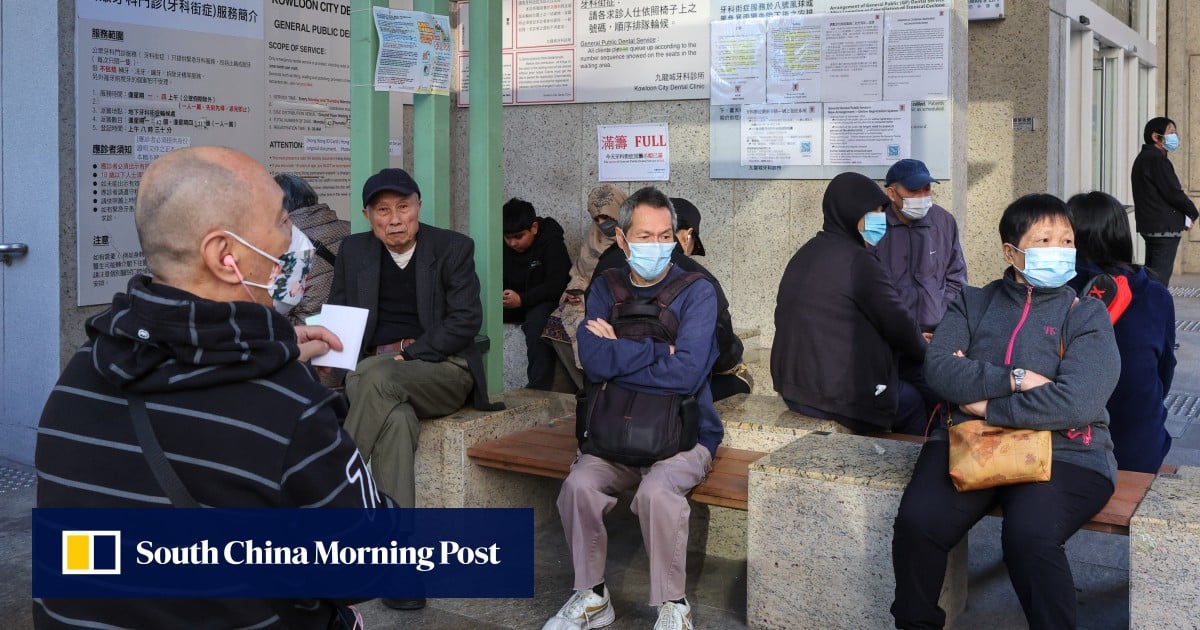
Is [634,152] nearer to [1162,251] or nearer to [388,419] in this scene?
[388,419]

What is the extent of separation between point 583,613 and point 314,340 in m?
1.73

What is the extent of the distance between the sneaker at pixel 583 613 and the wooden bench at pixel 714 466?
0.50 meters

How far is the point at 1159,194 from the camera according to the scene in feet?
39.2

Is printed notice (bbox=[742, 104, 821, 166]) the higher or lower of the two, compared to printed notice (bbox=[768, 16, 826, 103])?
lower

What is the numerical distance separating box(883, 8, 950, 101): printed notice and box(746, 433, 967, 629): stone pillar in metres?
2.83

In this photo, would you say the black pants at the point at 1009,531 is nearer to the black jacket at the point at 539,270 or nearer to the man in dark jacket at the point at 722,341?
the man in dark jacket at the point at 722,341

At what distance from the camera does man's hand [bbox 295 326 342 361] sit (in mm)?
2869

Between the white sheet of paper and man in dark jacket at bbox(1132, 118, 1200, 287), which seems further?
man in dark jacket at bbox(1132, 118, 1200, 287)

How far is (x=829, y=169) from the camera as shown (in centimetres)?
666

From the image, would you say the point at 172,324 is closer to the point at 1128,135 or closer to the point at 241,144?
the point at 241,144

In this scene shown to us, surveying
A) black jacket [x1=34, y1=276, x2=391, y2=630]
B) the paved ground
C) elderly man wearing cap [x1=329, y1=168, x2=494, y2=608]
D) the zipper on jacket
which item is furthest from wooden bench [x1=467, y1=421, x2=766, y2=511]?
black jacket [x1=34, y1=276, x2=391, y2=630]

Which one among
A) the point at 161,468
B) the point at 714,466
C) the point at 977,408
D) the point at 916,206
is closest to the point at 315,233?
the point at 714,466

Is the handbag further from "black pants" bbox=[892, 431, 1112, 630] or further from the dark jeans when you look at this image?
the dark jeans

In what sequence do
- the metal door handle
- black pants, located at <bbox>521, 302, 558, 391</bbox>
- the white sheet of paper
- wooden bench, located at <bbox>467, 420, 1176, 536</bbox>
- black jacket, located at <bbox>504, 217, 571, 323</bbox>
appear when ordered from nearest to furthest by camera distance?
the white sheet of paper → wooden bench, located at <bbox>467, 420, 1176, 536</bbox> → the metal door handle → black pants, located at <bbox>521, 302, 558, 391</bbox> → black jacket, located at <bbox>504, 217, 571, 323</bbox>
